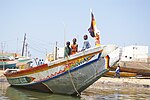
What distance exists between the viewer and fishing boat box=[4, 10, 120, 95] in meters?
12.5

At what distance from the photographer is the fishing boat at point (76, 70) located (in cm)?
1247

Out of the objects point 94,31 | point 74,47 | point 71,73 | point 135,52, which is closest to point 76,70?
point 71,73

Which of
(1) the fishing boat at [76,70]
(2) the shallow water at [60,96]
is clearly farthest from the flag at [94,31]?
(2) the shallow water at [60,96]

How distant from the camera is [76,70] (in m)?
12.9

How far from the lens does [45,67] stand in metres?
13.9

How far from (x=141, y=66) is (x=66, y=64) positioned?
80.1 feet

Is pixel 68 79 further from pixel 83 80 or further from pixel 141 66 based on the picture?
pixel 141 66

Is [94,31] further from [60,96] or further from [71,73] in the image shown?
[60,96]

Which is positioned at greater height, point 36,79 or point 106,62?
point 106,62

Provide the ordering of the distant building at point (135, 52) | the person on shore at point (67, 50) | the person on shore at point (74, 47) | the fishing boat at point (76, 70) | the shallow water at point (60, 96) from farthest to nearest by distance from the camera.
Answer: the distant building at point (135, 52)
the person on shore at point (74, 47)
the person on shore at point (67, 50)
the shallow water at point (60, 96)
the fishing boat at point (76, 70)

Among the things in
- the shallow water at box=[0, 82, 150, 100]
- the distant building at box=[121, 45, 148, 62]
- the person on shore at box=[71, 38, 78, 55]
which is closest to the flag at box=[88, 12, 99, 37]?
the person on shore at box=[71, 38, 78, 55]

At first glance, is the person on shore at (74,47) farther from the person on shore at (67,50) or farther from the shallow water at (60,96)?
the shallow water at (60,96)

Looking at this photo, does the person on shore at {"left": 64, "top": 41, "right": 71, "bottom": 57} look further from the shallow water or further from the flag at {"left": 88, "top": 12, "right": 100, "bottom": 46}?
the shallow water

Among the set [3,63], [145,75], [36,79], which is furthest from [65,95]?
[3,63]
